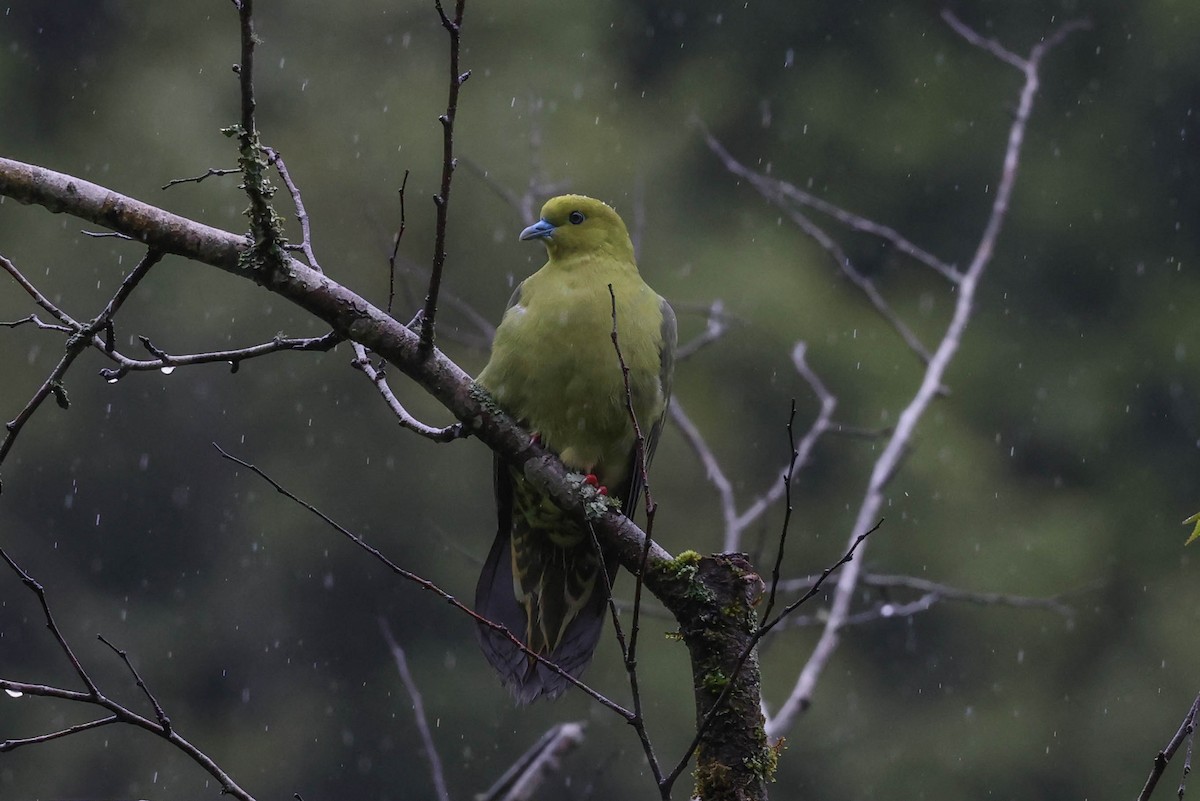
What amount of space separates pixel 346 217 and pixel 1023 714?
6.78 m

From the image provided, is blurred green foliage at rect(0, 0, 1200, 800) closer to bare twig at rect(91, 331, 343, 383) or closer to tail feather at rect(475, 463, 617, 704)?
tail feather at rect(475, 463, 617, 704)

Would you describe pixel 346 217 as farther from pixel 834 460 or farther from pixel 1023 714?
pixel 1023 714

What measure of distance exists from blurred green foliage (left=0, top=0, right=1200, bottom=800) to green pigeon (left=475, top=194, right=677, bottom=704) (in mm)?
7219

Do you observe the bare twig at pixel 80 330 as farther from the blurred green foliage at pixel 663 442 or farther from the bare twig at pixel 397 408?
the blurred green foliage at pixel 663 442

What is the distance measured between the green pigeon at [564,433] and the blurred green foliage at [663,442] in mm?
7219

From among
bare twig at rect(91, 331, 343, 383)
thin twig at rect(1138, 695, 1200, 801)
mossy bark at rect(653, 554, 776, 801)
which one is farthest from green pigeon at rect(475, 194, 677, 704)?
thin twig at rect(1138, 695, 1200, 801)

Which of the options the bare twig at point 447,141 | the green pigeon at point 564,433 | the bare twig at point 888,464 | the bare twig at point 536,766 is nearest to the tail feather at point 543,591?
the green pigeon at point 564,433

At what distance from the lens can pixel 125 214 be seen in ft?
7.93

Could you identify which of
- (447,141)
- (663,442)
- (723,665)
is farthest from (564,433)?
(663,442)

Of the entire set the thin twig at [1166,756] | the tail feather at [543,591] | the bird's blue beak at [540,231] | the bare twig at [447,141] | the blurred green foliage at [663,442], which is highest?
the blurred green foliage at [663,442]

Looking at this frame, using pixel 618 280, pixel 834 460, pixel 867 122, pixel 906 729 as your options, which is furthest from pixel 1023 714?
pixel 618 280

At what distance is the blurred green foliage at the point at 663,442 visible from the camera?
37.5 ft

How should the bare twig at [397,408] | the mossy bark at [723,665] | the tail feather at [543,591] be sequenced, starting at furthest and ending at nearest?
1. the tail feather at [543,591]
2. the bare twig at [397,408]
3. the mossy bark at [723,665]

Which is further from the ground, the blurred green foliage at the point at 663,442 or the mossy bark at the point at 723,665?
the blurred green foliage at the point at 663,442
